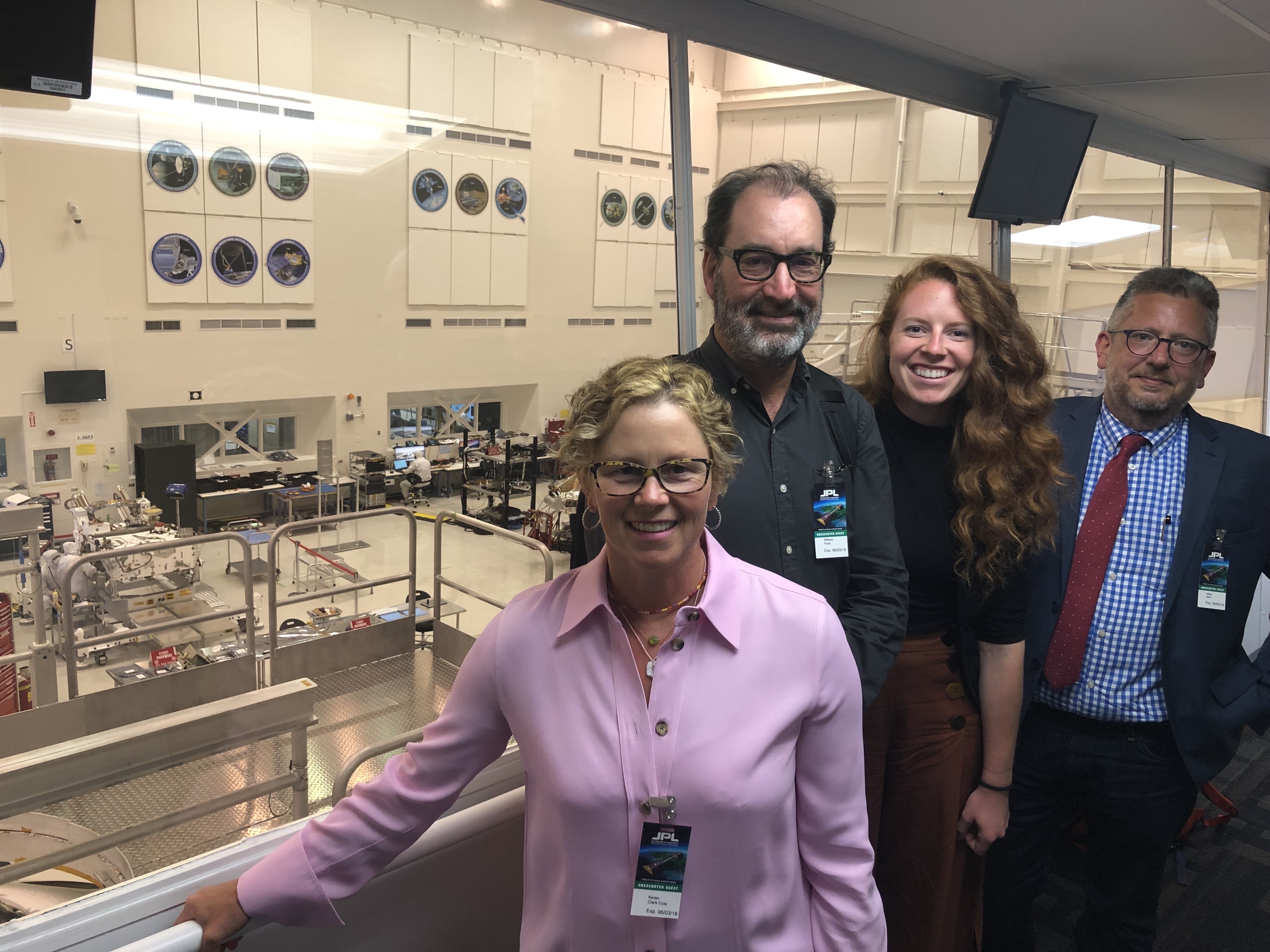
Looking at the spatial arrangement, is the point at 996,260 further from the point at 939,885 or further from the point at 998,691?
the point at 939,885

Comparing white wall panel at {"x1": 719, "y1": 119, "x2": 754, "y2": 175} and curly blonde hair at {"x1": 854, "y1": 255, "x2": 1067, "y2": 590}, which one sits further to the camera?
white wall panel at {"x1": 719, "y1": 119, "x2": 754, "y2": 175}

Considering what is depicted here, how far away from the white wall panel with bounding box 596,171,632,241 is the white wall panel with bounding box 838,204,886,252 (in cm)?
111

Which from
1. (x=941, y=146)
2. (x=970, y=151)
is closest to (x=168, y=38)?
(x=941, y=146)

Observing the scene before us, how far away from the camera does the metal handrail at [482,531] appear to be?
2735 mm

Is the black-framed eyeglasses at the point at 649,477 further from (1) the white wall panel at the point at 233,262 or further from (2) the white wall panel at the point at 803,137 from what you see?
(2) the white wall panel at the point at 803,137

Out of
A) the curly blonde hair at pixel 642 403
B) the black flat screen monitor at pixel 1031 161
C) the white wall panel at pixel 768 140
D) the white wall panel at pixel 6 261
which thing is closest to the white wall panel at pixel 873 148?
the white wall panel at pixel 768 140

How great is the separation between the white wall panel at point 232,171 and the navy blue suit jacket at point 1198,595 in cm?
198

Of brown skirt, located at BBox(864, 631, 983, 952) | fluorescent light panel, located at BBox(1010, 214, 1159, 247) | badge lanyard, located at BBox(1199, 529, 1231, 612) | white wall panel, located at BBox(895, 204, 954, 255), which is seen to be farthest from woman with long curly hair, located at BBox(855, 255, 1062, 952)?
fluorescent light panel, located at BBox(1010, 214, 1159, 247)

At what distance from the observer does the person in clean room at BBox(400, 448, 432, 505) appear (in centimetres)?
252

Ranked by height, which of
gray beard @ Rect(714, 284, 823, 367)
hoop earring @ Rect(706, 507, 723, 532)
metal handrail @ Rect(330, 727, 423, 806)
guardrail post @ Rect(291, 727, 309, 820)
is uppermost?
gray beard @ Rect(714, 284, 823, 367)

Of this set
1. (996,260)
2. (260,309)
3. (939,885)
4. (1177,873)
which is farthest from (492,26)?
(1177,873)

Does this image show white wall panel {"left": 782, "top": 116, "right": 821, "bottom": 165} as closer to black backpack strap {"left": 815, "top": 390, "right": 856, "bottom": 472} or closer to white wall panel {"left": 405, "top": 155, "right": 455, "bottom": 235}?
white wall panel {"left": 405, "top": 155, "right": 455, "bottom": 235}

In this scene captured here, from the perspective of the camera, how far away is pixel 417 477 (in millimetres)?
2564

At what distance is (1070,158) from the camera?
399 cm
